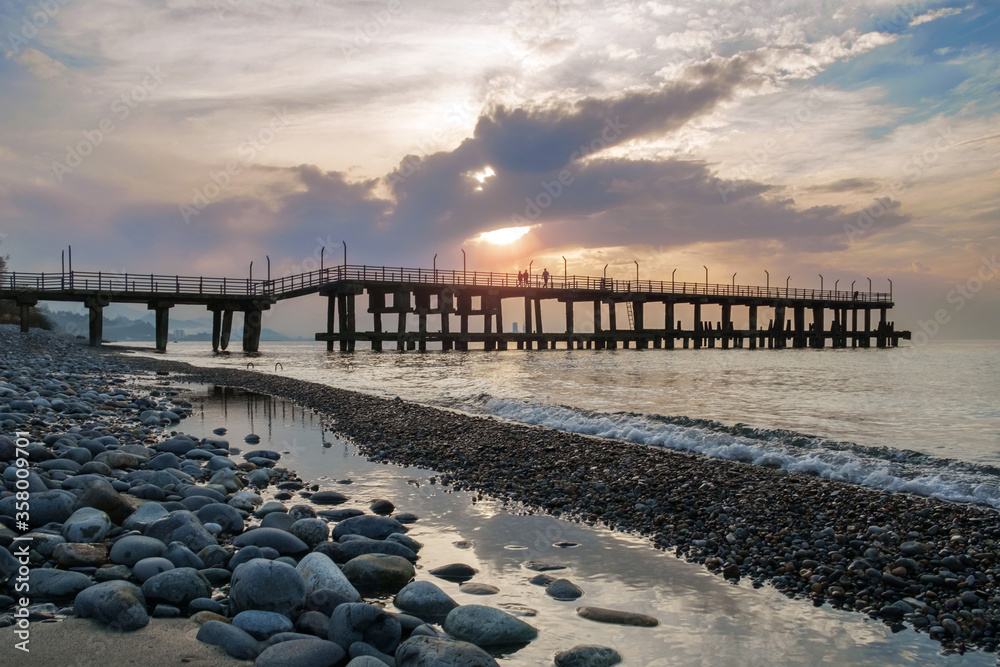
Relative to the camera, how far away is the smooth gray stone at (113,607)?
3385 millimetres

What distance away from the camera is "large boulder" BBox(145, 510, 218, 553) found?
4.57 metres

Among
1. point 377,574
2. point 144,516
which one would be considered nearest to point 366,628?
point 377,574

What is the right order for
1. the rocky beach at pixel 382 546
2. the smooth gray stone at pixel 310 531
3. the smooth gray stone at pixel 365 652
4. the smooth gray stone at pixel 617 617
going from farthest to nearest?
the smooth gray stone at pixel 310 531 → the smooth gray stone at pixel 617 617 → the rocky beach at pixel 382 546 → the smooth gray stone at pixel 365 652

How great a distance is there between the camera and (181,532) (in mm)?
4625

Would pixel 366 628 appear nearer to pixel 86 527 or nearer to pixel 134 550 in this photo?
pixel 134 550

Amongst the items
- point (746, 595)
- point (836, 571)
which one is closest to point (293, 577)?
point (746, 595)

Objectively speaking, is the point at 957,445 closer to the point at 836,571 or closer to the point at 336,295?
the point at 836,571

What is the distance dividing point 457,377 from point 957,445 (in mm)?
17098

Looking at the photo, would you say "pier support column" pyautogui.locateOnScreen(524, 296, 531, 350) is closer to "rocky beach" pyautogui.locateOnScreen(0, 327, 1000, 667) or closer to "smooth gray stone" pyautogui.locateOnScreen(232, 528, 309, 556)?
"rocky beach" pyautogui.locateOnScreen(0, 327, 1000, 667)

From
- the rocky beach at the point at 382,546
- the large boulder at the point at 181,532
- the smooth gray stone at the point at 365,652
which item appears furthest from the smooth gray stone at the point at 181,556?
the smooth gray stone at the point at 365,652

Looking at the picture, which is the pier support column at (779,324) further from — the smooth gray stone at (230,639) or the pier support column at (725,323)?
the smooth gray stone at (230,639)

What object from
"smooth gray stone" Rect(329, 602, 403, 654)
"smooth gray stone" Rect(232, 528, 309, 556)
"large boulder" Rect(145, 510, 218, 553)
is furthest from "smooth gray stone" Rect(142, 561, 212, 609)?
"smooth gray stone" Rect(329, 602, 403, 654)

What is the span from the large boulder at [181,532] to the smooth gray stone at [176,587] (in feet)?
2.34

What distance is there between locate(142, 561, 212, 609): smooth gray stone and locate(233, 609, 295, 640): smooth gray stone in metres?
0.46
